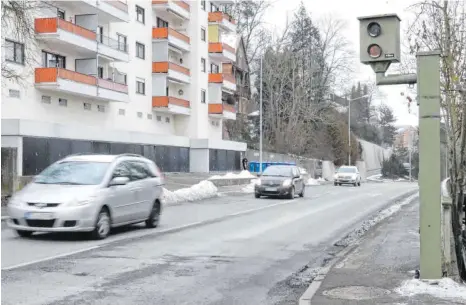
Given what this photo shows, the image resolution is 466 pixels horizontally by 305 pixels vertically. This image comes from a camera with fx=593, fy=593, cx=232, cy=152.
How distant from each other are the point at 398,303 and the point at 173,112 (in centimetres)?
4307

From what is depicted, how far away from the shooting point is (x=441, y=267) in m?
7.12

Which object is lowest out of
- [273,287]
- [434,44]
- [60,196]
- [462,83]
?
[273,287]

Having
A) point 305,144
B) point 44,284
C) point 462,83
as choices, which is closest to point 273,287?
point 44,284

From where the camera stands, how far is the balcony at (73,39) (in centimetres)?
3266

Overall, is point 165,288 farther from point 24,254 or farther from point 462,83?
point 462,83

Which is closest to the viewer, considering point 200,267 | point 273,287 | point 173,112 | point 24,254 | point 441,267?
point 441,267

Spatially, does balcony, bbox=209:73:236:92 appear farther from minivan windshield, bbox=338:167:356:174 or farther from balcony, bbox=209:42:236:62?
minivan windshield, bbox=338:167:356:174

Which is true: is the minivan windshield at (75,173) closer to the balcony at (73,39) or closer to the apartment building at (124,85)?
the apartment building at (124,85)

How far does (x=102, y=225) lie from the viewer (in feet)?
39.3

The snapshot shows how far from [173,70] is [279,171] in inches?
890

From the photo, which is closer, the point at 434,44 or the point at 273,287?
the point at 273,287

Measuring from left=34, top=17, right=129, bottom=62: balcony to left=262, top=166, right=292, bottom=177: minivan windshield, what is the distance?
46.8 feet

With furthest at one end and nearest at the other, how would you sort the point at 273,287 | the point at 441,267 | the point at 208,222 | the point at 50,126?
the point at 50,126 < the point at 208,222 < the point at 273,287 < the point at 441,267

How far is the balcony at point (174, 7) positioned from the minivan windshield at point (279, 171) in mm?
24172
